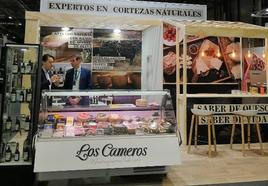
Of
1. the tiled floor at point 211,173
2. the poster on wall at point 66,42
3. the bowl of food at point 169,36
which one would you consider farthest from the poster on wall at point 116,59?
the tiled floor at point 211,173

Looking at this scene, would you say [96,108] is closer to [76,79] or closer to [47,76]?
[47,76]

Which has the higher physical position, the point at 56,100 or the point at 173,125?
the point at 56,100

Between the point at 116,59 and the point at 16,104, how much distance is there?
396 cm

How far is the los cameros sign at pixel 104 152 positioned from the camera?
10.8ft

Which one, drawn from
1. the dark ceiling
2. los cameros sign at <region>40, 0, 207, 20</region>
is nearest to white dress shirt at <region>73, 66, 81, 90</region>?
los cameros sign at <region>40, 0, 207, 20</region>

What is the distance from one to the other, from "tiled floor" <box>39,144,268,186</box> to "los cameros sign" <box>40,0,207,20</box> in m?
3.18

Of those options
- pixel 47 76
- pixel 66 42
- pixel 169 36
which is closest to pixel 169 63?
pixel 169 36

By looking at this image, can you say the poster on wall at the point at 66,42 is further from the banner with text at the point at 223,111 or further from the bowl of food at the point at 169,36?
the banner with text at the point at 223,111

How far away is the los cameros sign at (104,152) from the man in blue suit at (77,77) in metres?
2.96

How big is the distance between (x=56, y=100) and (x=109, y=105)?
0.71m

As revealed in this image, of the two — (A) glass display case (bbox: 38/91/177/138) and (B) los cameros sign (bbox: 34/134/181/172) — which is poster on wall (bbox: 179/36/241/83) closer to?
(A) glass display case (bbox: 38/91/177/138)

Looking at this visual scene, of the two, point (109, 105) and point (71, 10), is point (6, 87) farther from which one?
point (71, 10)

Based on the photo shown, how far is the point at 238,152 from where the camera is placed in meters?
5.16

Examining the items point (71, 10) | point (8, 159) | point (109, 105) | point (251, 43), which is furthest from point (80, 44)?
point (251, 43)
